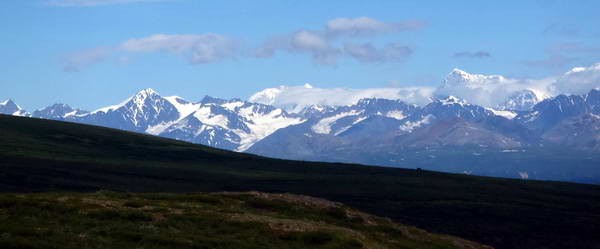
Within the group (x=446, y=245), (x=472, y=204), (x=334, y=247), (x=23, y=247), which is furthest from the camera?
(x=472, y=204)

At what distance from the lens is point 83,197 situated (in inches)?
2547

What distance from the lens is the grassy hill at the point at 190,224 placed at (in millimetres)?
48594

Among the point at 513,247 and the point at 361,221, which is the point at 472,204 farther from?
the point at 361,221

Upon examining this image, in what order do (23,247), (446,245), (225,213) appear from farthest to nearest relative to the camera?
(446,245), (225,213), (23,247)

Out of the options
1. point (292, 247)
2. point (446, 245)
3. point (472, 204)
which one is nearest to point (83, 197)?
point (292, 247)

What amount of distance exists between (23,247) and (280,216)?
2533 cm

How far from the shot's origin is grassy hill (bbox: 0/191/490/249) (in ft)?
159

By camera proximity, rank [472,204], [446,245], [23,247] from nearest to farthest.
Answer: [23,247] < [446,245] < [472,204]

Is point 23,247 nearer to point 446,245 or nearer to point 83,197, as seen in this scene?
point 83,197

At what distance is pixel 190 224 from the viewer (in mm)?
56438

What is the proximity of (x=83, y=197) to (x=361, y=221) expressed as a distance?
21268mm

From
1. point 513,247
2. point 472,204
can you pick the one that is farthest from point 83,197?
point 472,204

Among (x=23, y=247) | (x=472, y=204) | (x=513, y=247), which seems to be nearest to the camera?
(x=23, y=247)

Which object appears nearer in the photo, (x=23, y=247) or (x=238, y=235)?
(x=23, y=247)
